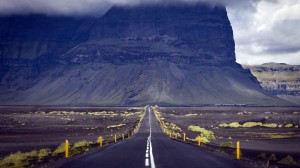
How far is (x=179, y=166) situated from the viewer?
19906 mm

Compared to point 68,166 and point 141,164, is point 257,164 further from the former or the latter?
point 68,166

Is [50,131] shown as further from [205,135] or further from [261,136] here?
[261,136]

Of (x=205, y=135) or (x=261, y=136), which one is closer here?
(x=261, y=136)

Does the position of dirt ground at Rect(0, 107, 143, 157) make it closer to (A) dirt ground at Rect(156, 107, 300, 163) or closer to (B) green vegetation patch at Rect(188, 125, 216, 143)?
(B) green vegetation patch at Rect(188, 125, 216, 143)

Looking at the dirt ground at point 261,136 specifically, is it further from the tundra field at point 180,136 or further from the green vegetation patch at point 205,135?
the green vegetation patch at point 205,135

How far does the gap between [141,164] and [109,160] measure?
9.12ft

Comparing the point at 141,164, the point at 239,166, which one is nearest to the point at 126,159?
the point at 141,164

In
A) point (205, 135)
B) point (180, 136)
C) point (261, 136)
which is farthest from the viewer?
point (205, 135)

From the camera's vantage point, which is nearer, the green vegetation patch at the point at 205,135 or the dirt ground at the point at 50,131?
the dirt ground at the point at 50,131

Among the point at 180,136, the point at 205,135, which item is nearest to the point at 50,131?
the point at 180,136

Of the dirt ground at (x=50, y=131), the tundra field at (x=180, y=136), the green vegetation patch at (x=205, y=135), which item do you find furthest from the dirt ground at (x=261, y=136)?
the dirt ground at (x=50, y=131)

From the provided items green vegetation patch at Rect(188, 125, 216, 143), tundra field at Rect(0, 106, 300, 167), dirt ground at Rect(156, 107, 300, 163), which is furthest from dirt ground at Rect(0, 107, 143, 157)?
dirt ground at Rect(156, 107, 300, 163)

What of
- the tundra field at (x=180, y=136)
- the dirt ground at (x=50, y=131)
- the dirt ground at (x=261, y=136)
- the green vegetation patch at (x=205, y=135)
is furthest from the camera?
the green vegetation patch at (x=205, y=135)

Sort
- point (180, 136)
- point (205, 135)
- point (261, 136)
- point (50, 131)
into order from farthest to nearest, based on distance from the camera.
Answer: point (50, 131)
point (205, 135)
point (180, 136)
point (261, 136)
